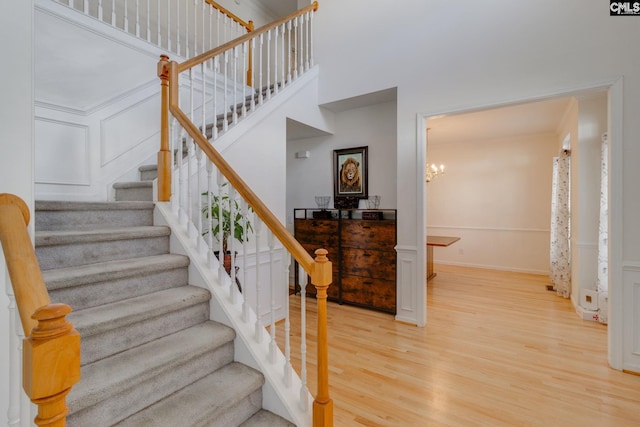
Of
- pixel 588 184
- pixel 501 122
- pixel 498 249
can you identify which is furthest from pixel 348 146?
pixel 498 249

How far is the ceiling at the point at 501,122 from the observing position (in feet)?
13.8

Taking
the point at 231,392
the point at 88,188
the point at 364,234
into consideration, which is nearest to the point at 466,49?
the point at 364,234

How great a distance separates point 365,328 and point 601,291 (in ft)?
8.60

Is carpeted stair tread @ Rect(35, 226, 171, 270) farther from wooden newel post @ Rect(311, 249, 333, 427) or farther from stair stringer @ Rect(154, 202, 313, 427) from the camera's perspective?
wooden newel post @ Rect(311, 249, 333, 427)

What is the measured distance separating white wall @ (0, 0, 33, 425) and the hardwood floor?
5.56 feet

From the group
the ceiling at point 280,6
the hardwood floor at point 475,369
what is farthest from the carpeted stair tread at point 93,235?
the ceiling at point 280,6

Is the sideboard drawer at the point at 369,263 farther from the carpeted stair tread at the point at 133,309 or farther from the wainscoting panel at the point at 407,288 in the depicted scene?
the carpeted stair tread at the point at 133,309

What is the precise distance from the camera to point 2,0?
1.08m

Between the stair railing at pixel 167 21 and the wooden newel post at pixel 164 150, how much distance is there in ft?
3.89

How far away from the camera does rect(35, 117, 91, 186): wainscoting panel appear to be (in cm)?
241

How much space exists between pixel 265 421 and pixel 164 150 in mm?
1864

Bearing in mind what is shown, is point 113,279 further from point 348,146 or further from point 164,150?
point 348,146

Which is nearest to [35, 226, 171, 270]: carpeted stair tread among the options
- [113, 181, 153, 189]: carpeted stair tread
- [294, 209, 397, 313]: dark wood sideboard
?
[113, 181, 153, 189]: carpeted stair tread

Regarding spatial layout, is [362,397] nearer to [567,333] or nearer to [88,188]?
[567,333]
